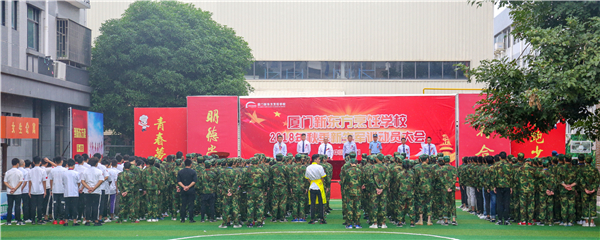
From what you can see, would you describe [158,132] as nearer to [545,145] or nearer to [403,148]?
[403,148]

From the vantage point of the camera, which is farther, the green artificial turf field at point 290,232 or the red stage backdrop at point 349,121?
the red stage backdrop at point 349,121

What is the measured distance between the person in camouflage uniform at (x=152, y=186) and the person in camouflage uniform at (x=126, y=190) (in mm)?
315

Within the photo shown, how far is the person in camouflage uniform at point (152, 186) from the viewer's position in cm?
1356

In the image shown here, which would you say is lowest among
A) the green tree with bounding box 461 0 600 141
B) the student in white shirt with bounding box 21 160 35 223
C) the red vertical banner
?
the student in white shirt with bounding box 21 160 35 223

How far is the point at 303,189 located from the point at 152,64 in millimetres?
13983

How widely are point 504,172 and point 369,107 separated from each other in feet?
23.9

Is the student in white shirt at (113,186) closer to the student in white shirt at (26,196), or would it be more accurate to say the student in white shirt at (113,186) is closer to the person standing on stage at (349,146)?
the student in white shirt at (26,196)

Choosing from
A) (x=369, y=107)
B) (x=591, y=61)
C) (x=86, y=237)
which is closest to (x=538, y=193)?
(x=591, y=61)

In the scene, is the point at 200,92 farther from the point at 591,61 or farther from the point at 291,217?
the point at 591,61

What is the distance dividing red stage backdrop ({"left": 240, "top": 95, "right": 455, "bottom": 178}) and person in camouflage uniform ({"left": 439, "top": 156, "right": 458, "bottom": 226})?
6.50 m

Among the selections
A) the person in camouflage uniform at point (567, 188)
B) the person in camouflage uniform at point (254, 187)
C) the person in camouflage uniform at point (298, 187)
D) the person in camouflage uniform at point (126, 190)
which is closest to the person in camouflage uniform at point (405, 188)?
the person in camouflage uniform at point (298, 187)

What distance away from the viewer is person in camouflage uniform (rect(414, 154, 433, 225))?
1277 cm

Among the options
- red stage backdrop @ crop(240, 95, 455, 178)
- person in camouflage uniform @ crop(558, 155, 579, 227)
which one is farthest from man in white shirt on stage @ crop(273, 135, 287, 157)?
person in camouflage uniform @ crop(558, 155, 579, 227)

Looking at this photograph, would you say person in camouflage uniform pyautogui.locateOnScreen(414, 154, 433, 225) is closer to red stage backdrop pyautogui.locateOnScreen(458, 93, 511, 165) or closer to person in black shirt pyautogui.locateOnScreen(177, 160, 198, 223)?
person in black shirt pyautogui.locateOnScreen(177, 160, 198, 223)
